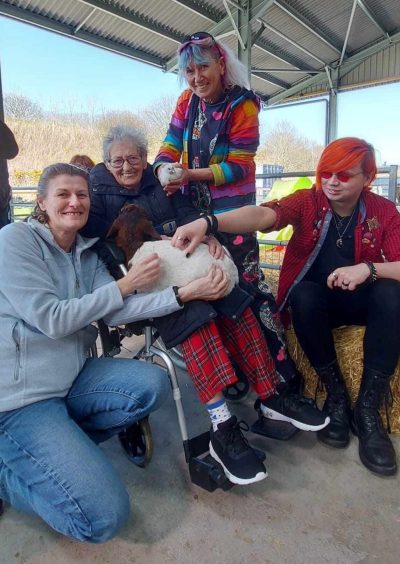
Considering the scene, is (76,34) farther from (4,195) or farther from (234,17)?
(4,195)

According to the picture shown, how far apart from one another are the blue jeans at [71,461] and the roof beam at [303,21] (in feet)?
21.5

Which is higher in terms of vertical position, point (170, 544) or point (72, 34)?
point (72, 34)

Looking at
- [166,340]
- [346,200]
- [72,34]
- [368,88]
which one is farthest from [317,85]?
[166,340]

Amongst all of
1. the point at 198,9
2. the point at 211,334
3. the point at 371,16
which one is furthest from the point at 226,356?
the point at 371,16

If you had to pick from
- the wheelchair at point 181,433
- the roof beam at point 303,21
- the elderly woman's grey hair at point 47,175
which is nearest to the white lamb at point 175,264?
the wheelchair at point 181,433

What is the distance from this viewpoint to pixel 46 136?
7773 millimetres

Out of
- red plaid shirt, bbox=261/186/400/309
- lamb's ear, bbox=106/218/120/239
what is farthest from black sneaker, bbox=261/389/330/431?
lamb's ear, bbox=106/218/120/239

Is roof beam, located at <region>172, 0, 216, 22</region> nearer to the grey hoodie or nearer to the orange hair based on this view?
the orange hair

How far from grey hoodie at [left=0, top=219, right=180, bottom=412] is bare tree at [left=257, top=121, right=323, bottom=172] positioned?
10.0 meters

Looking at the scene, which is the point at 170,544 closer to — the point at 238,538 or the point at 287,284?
the point at 238,538

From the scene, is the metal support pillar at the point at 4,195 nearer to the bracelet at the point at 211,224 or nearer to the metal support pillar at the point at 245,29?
the bracelet at the point at 211,224

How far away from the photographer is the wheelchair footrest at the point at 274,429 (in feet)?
5.17

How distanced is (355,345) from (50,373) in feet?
4.15

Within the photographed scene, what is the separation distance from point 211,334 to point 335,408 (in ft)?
2.29
